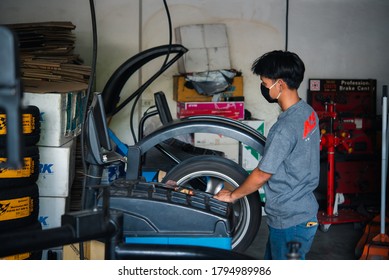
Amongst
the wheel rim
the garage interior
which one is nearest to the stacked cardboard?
the garage interior

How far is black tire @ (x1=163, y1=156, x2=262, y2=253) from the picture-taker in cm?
333

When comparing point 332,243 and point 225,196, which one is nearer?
point 225,196

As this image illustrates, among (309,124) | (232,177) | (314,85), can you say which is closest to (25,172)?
(232,177)

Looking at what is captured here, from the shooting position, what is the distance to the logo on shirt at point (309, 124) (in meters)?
2.89

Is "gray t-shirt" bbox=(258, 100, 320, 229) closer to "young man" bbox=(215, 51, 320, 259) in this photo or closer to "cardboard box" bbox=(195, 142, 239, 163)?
"young man" bbox=(215, 51, 320, 259)

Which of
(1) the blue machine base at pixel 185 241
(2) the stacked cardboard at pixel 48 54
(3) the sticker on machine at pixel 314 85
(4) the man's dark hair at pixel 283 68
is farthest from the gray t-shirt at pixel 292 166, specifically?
(3) the sticker on machine at pixel 314 85

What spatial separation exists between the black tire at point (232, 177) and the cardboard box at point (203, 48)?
2.64m

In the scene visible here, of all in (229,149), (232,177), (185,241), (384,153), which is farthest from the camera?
(229,149)

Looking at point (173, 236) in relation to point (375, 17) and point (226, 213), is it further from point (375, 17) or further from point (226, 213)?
point (375, 17)

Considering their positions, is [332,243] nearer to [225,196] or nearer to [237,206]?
[237,206]

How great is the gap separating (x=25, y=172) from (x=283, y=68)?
161 cm

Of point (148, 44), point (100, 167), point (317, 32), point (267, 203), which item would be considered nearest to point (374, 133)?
point (317, 32)

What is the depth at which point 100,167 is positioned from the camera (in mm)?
2543

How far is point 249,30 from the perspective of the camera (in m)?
6.39
